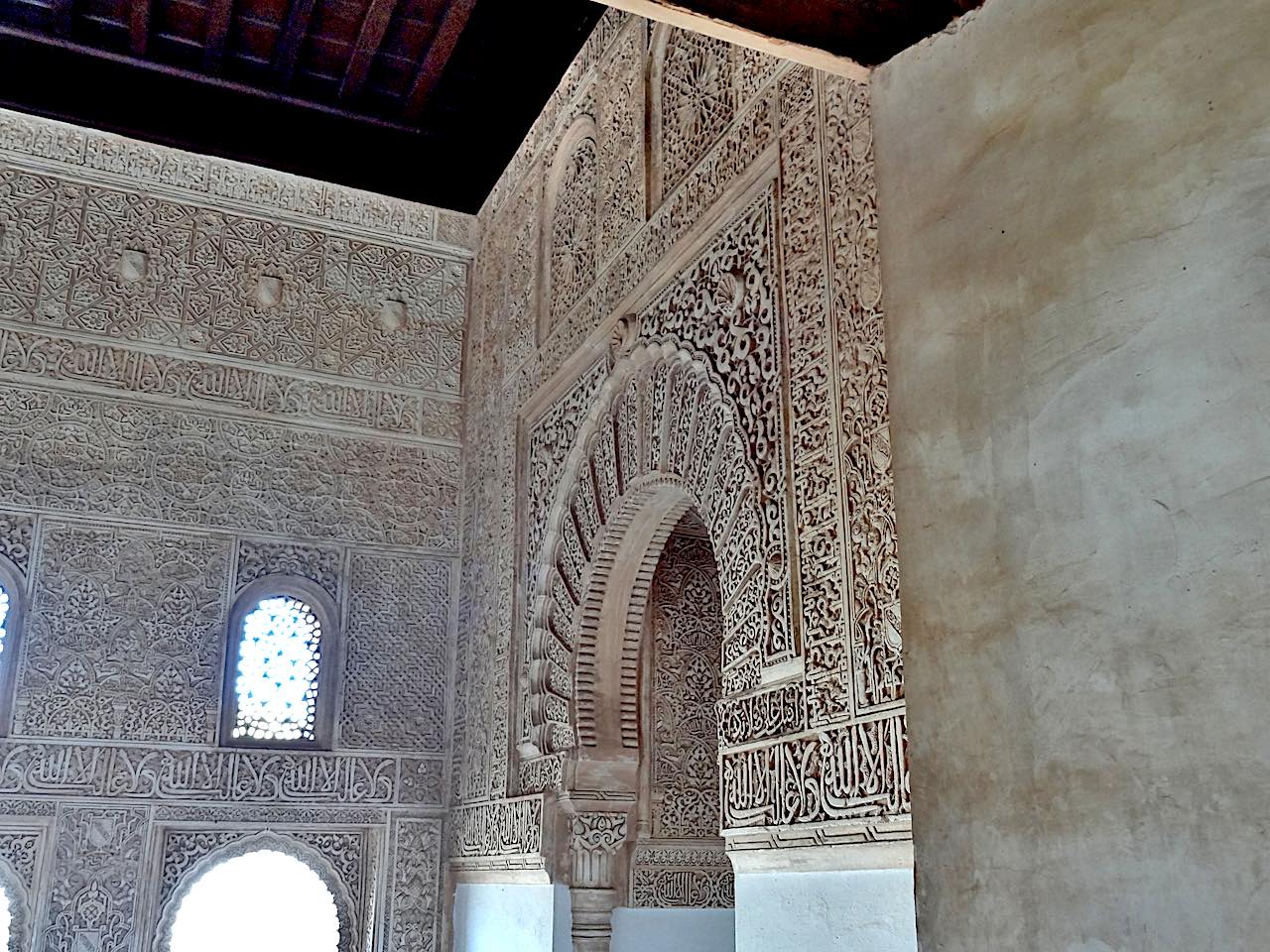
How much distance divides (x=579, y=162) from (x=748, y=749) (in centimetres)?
260

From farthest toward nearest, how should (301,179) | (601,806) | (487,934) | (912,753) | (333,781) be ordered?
(301,179), (333,781), (487,934), (601,806), (912,753)

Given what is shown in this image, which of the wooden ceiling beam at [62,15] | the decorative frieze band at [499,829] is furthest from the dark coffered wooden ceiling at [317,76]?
the decorative frieze band at [499,829]

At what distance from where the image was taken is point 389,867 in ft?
15.9

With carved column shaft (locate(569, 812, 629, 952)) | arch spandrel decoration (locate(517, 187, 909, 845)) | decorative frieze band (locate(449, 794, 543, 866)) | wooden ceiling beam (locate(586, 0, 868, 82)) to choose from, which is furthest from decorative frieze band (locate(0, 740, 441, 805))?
wooden ceiling beam (locate(586, 0, 868, 82))

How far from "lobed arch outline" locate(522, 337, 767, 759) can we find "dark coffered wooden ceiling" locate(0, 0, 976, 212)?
175 cm

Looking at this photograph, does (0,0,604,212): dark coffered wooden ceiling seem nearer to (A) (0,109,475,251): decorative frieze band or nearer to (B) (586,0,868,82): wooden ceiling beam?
(A) (0,109,475,251): decorative frieze band

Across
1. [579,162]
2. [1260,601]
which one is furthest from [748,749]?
[579,162]

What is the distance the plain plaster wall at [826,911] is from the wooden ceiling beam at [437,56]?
3502 mm

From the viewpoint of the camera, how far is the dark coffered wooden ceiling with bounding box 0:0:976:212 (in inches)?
185

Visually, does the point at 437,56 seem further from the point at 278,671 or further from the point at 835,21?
the point at 835,21

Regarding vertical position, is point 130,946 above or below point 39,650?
below

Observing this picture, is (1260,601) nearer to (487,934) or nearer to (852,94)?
(852,94)

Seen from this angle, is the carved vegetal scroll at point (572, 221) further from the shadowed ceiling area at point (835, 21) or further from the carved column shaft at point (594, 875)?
the shadowed ceiling area at point (835, 21)

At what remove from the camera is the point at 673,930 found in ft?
12.9
